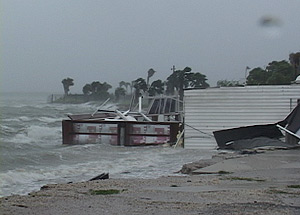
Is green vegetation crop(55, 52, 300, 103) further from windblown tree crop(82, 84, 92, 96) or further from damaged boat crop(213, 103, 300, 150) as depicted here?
windblown tree crop(82, 84, 92, 96)

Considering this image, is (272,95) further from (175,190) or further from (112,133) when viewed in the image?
(175,190)

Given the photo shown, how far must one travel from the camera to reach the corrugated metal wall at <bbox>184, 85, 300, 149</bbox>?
22.7 meters

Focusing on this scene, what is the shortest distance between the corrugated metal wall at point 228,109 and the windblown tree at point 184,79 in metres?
19.5

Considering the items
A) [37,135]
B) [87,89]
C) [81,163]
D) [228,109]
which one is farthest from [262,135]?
[87,89]

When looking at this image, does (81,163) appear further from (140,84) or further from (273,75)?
(273,75)

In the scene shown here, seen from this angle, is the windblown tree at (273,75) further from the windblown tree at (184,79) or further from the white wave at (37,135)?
the white wave at (37,135)

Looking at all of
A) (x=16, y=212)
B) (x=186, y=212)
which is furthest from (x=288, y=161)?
(x=16, y=212)

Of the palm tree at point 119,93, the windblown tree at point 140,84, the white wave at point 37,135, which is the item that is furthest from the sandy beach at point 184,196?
the palm tree at point 119,93

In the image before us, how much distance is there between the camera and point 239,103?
23.1m

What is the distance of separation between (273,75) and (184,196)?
40.4m

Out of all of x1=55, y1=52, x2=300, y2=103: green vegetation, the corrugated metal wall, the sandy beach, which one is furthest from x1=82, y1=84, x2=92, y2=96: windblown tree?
the sandy beach

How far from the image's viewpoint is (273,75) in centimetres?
4719

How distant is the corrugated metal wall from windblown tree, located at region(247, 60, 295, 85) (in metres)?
20.6

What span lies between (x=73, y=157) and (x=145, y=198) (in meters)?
13.2
